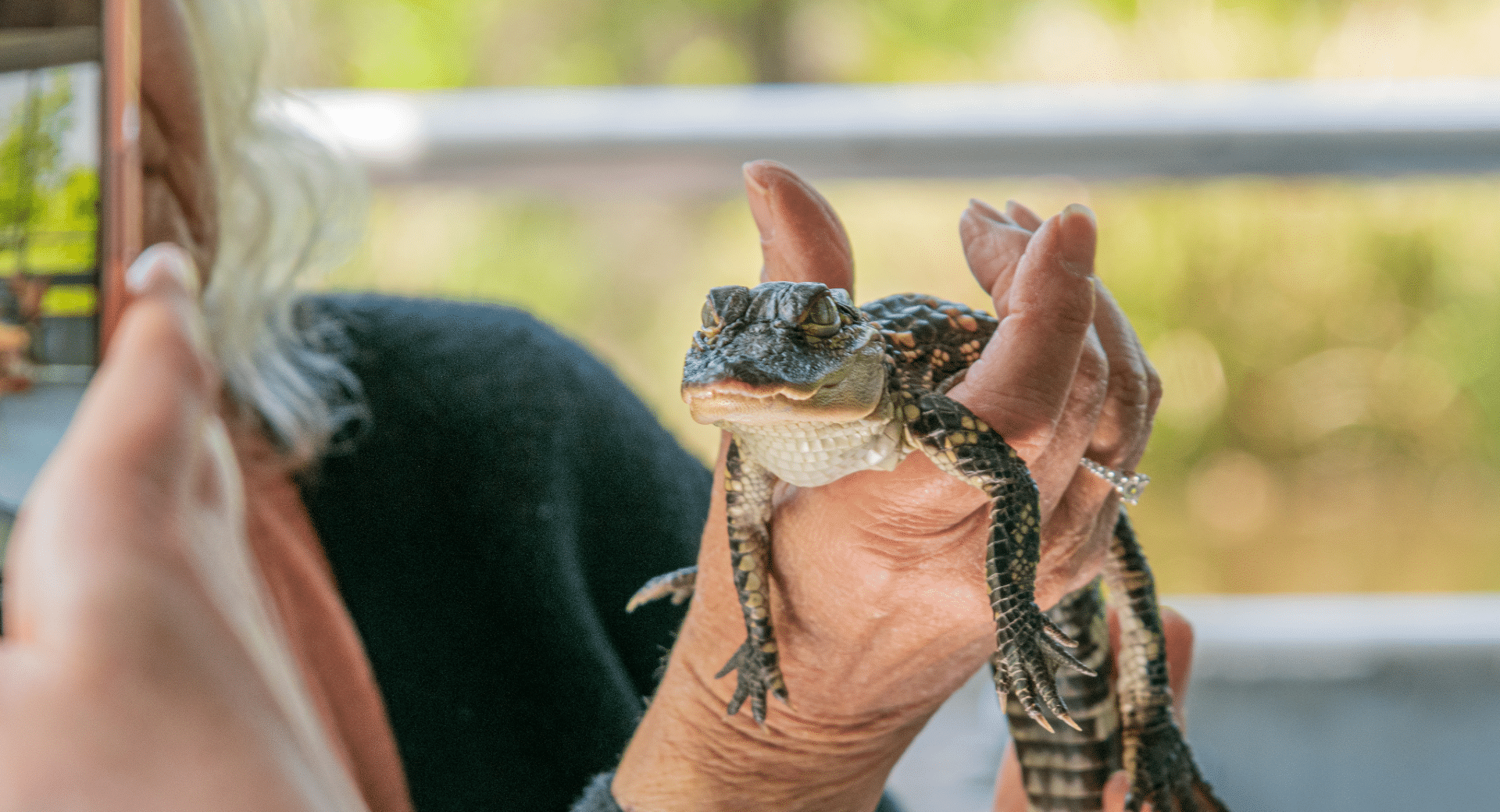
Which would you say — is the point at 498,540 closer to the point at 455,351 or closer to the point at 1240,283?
the point at 455,351

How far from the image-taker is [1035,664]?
1.63 feet

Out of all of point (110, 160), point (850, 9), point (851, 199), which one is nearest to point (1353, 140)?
point (851, 199)

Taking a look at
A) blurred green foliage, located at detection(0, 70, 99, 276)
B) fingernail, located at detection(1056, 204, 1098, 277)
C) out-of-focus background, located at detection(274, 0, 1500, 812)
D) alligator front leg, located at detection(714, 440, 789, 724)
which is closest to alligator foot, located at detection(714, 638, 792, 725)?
alligator front leg, located at detection(714, 440, 789, 724)

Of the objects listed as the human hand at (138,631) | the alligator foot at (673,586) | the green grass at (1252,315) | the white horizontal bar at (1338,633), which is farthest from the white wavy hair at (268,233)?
the white horizontal bar at (1338,633)

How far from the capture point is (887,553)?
56 cm

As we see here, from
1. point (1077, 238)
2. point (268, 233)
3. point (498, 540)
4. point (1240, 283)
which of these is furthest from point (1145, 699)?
point (1240, 283)

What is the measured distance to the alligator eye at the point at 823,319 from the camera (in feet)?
1.55

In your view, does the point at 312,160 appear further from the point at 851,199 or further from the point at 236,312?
the point at 851,199

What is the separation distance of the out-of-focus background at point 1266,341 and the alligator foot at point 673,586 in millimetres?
75

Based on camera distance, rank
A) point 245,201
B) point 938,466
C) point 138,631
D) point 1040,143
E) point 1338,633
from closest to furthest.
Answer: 1. point 138,631
2. point 938,466
3. point 245,201
4. point 1040,143
5. point 1338,633

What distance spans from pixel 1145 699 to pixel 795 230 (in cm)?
35

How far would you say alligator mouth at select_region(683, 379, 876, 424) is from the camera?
0.43 meters

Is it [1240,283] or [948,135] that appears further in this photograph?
[1240,283]

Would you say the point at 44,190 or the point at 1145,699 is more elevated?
the point at 44,190
